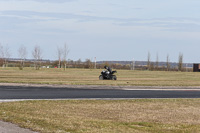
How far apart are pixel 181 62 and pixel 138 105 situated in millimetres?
82093

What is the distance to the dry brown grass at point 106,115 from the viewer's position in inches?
462

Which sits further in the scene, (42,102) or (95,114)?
(42,102)

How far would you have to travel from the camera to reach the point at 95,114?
1501cm

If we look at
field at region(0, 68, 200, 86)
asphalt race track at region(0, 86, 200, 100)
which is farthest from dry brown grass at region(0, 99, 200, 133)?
field at region(0, 68, 200, 86)

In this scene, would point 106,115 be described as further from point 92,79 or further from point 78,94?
point 92,79

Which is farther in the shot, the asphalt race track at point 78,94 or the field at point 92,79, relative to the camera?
the field at point 92,79

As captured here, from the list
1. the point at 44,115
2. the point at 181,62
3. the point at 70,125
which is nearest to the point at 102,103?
the point at 44,115

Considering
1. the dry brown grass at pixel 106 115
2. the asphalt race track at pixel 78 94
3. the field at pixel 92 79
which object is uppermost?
the field at pixel 92 79

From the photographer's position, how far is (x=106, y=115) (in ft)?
48.6

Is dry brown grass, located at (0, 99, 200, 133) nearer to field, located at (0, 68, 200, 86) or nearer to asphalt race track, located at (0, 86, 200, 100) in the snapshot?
asphalt race track, located at (0, 86, 200, 100)

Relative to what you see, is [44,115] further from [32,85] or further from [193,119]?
[32,85]

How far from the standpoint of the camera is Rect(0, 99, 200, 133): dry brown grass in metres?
11.7

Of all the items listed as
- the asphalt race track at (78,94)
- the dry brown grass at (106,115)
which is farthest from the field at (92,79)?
the dry brown grass at (106,115)

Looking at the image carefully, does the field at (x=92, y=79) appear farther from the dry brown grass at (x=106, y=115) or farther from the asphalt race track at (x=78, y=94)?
the dry brown grass at (x=106, y=115)
